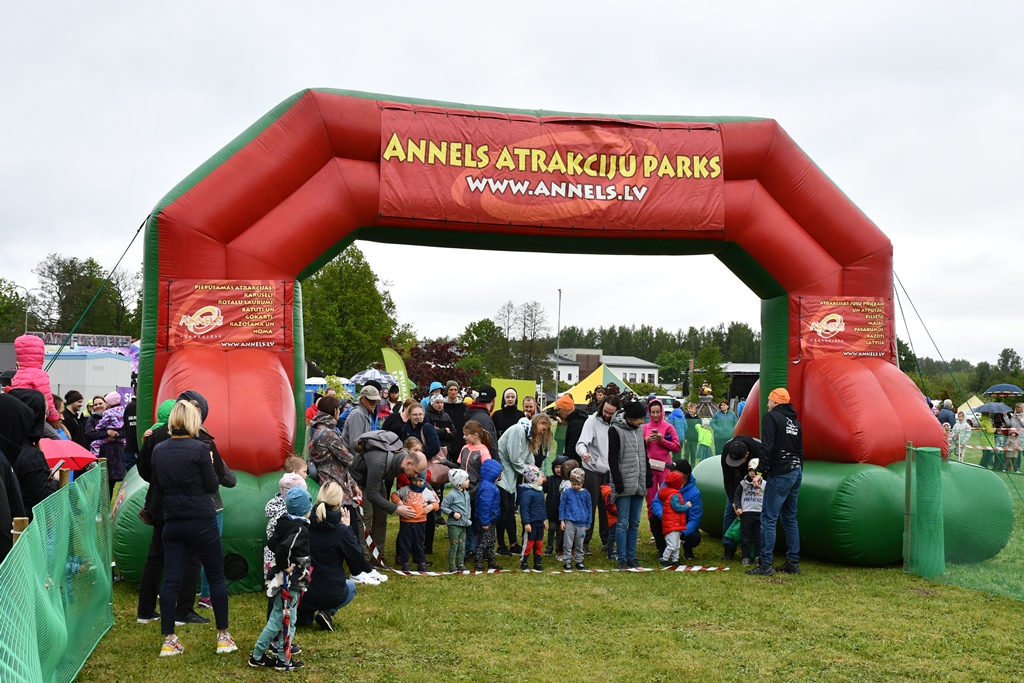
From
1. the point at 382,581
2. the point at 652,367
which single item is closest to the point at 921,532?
the point at 382,581

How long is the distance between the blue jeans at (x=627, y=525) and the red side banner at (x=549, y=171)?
294 cm

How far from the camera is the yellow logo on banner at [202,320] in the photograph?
28.2 feet

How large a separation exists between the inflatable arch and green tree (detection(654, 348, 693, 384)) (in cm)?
8836

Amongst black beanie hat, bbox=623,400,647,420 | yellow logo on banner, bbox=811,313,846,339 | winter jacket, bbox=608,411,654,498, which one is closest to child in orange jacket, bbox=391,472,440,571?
winter jacket, bbox=608,411,654,498

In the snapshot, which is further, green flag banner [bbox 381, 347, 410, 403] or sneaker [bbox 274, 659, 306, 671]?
green flag banner [bbox 381, 347, 410, 403]

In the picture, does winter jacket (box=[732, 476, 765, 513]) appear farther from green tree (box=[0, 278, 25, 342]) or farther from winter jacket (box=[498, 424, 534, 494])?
green tree (box=[0, 278, 25, 342])

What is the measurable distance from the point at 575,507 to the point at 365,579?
2145 millimetres

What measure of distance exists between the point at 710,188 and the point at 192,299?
551 centimetres

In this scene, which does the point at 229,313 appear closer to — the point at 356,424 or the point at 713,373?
the point at 356,424

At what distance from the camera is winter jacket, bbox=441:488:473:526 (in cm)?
852

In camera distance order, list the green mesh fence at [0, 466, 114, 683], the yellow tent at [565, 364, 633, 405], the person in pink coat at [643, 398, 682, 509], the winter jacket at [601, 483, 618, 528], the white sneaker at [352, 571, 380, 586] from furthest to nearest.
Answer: the yellow tent at [565, 364, 633, 405]
the person in pink coat at [643, 398, 682, 509]
the winter jacket at [601, 483, 618, 528]
the white sneaker at [352, 571, 380, 586]
the green mesh fence at [0, 466, 114, 683]

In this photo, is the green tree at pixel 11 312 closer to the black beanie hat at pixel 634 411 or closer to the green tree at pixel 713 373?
the green tree at pixel 713 373

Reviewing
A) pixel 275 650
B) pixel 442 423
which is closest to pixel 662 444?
pixel 442 423

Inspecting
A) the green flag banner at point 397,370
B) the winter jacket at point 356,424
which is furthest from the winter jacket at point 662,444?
the green flag banner at point 397,370
